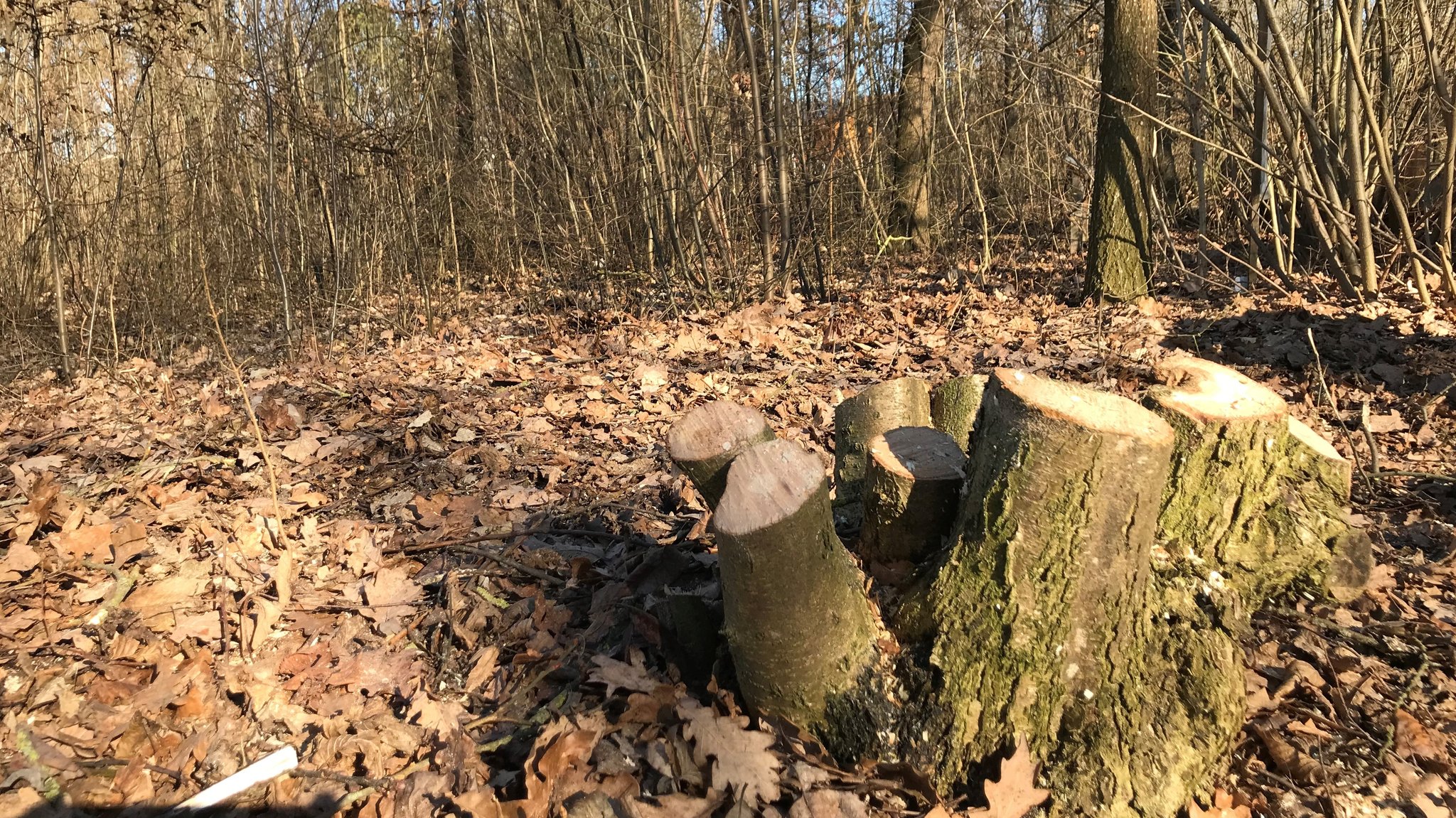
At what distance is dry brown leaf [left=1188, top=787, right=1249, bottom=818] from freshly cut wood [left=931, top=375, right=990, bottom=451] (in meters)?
1.37

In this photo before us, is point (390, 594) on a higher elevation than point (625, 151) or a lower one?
lower

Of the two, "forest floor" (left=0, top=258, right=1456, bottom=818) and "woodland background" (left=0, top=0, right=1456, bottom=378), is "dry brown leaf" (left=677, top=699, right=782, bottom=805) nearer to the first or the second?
"forest floor" (left=0, top=258, right=1456, bottom=818)

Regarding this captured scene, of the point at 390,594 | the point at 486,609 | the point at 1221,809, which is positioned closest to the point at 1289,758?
the point at 1221,809

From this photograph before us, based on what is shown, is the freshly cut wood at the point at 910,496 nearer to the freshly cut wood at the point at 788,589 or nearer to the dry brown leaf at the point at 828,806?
the freshly cut wood at the point at 788,589

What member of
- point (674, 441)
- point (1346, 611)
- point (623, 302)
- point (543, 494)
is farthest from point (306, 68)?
point (1346, 611)

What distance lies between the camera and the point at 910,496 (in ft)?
7.31

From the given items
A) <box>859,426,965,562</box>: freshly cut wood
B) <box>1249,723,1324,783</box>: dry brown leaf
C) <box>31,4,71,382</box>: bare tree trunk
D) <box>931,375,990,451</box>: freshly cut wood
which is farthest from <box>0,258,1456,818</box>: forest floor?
<box>931,375,990,451</box>: freshly cut wood

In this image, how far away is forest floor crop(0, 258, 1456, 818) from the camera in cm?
196

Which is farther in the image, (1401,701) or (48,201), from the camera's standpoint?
(48,201)

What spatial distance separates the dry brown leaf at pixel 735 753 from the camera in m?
1.81

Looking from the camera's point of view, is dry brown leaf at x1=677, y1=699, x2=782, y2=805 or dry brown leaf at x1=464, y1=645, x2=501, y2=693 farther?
dry brown leaf at x1=464, y1=645, x2=501, y2=693

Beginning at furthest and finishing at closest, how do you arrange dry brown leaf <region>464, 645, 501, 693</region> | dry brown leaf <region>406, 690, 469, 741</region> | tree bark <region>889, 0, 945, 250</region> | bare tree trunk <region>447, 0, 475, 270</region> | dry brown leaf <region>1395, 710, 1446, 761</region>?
tree bark <region>889, 0, 945, 250</region>, bare tree trunk <region>447, 0, 475, 270</region>, dry brown leaf <region>464, 645, 501, 693</region>, dry brown leaf <region>406, 690, 469, 741</region>, dry brown leaf <region>1395, 710, 1446, 761</region>

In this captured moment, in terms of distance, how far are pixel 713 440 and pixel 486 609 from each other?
114 centimetres

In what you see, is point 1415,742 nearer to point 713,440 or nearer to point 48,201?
point 713,440
